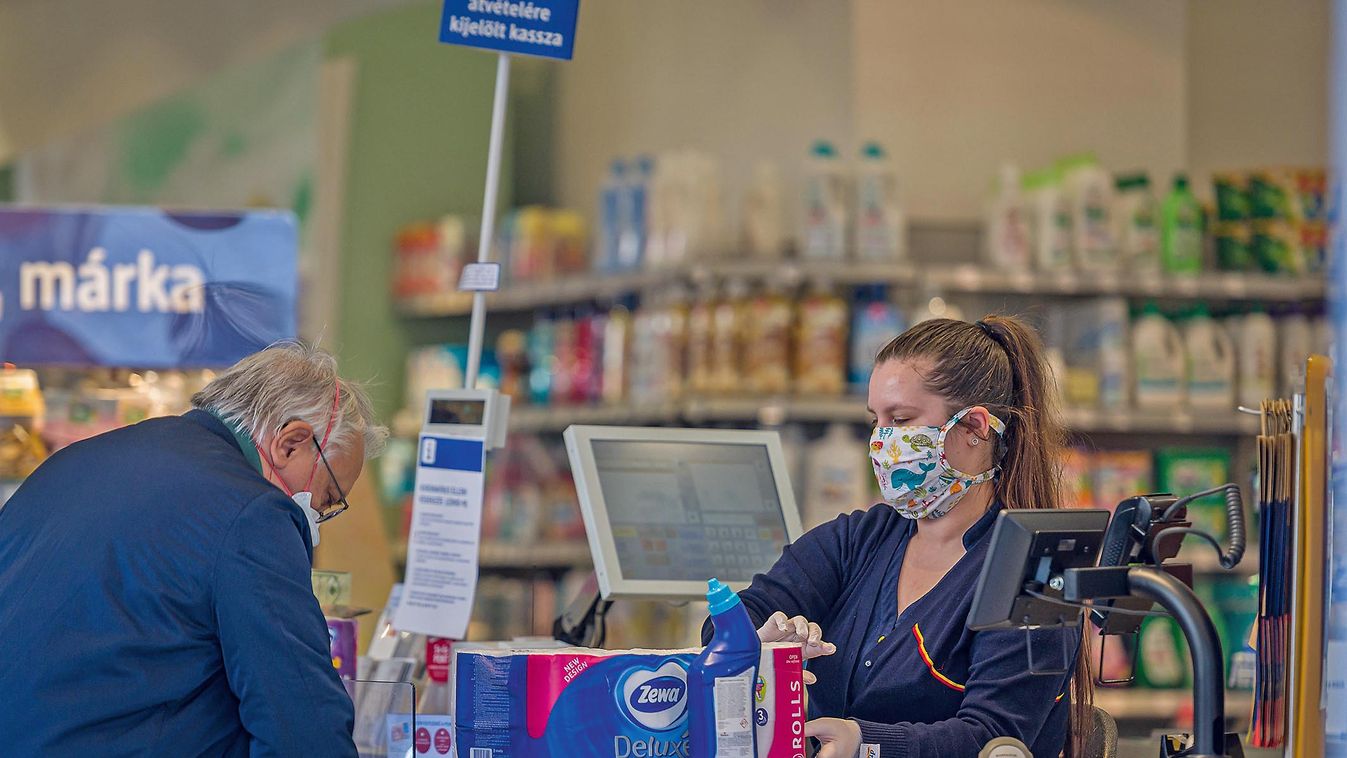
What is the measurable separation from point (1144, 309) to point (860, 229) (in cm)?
109

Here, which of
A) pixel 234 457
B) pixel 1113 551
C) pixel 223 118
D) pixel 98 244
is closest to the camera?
pixel 1113 551

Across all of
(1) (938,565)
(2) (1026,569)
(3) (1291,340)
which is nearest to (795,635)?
(1) (938,565)

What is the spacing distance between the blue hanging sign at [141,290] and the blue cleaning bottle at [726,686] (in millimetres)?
2269

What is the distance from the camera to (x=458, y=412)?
3217 mm

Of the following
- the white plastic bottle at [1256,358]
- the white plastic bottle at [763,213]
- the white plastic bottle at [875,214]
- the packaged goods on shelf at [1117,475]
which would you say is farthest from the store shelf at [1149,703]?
Answer: the white plastic bottle at [763,213]

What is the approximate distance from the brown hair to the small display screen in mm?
→ 977

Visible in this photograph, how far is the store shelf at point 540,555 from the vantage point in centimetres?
599

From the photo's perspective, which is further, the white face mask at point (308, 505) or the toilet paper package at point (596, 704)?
the white face mask at point (308, 505)

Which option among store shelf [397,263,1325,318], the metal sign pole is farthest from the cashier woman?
store shelf [397,263,1325,318]

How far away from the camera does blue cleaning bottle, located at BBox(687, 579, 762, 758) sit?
2.03 metres

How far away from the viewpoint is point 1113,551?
2.00m

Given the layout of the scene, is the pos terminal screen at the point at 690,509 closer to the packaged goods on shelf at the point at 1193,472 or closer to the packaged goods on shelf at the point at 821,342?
the packaged goods on shelf at the point at 821,342

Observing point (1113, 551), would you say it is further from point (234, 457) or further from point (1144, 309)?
point (1144, 309)

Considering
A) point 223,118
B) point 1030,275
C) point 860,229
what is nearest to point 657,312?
point 860,229
